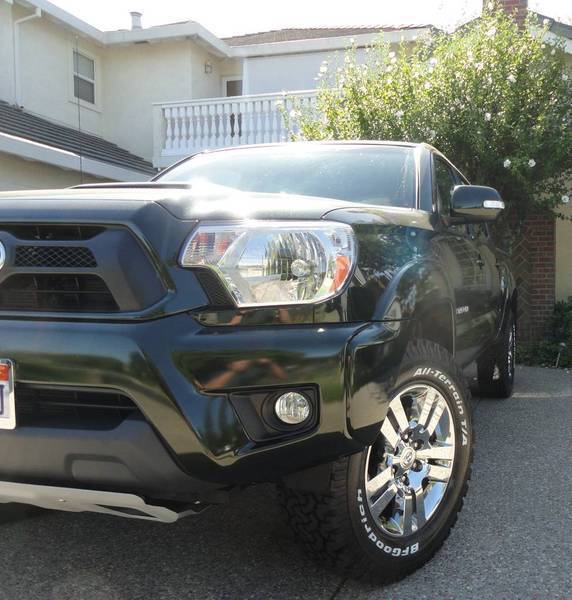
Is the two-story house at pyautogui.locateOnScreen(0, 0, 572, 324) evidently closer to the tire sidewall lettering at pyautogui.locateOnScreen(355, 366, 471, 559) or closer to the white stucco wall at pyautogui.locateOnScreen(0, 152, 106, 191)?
the white stucco wall at pyautogui.locateOnScreen(0, 152, 106, 191)

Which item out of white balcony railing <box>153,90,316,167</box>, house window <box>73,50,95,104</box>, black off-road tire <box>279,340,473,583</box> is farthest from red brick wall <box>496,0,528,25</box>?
house window <box>73,50,95,104</box>

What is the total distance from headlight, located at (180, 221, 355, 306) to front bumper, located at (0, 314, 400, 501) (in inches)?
4.5

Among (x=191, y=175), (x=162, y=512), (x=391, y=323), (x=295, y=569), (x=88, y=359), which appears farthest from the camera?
(x=191, y=175)

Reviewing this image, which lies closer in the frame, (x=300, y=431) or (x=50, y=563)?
(x=300, y=431)

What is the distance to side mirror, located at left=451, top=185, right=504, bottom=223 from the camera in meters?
3.32

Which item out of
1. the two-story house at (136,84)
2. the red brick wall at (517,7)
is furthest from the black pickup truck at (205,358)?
the two-story house at (136,84)

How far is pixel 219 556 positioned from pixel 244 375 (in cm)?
108

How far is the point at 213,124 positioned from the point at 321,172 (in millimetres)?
9606

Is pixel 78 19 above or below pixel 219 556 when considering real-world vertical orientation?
above

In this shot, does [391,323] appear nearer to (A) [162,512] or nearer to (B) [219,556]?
(A) [162,512]

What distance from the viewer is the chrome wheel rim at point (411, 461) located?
2389 mm

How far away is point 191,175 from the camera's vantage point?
374 cm

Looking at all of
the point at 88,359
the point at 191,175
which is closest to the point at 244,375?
the point at 88,359

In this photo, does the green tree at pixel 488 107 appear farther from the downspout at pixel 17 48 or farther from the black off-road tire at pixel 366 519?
the downspout at pixel 17 48
